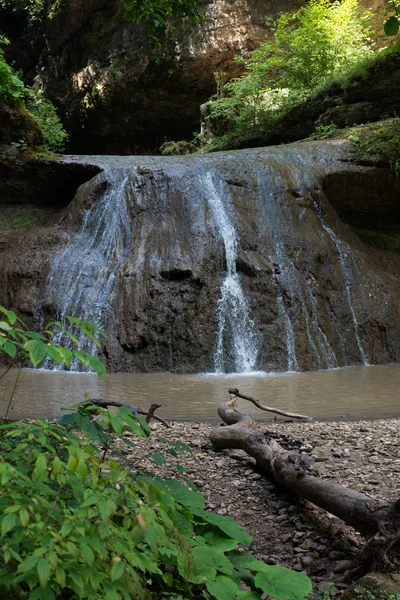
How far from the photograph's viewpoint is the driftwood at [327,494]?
6.48ft

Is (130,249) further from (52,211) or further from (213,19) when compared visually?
(213,19)

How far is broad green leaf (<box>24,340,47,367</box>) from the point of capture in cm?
132

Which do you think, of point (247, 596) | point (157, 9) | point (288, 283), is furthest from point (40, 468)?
point (288, 283)

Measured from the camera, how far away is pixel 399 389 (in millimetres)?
6715

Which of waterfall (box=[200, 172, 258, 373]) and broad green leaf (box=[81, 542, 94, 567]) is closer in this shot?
broad green leaf (box=[81, 542, 94, 567])

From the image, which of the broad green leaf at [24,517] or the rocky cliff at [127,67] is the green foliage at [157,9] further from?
the rocky cliff at [127,67]

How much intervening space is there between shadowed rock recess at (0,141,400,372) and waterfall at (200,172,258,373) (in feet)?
0.08

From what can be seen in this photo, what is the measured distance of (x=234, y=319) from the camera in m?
9.51

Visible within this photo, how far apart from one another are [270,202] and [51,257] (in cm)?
461

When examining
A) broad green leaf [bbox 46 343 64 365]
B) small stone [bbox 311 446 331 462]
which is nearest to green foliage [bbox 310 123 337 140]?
small stone [bbox 311 446 331 462]

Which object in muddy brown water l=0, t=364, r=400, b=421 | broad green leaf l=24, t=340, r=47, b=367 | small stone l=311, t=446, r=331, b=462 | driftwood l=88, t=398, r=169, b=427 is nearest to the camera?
broad green leaf l=24, t=340, r=47, b=367

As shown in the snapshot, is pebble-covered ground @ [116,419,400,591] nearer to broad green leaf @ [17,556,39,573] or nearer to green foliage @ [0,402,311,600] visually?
green foliage @ [0,402,311,600]

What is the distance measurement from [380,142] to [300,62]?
582cm

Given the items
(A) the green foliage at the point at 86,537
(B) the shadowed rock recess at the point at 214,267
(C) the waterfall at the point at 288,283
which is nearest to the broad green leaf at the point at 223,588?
(A) the green foliage at the point at 86,537
